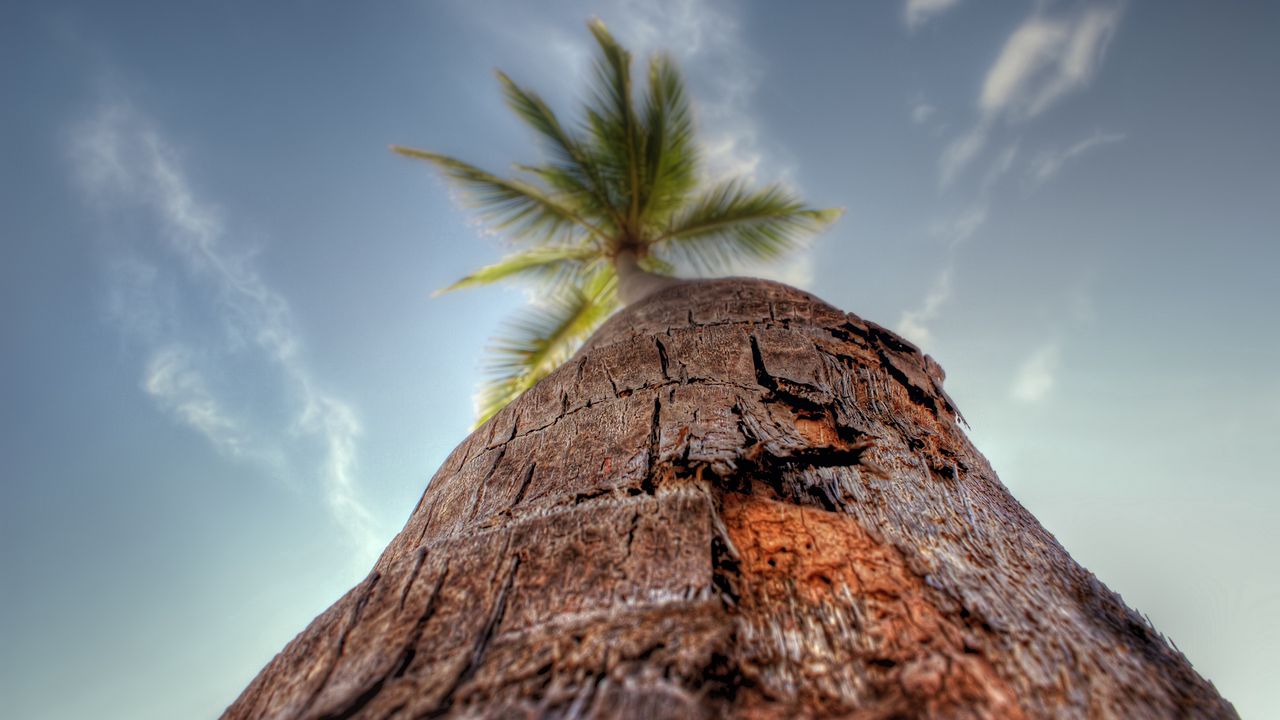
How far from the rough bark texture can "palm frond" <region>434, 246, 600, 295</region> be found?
145 inches

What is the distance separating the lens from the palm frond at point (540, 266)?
479 centimetres

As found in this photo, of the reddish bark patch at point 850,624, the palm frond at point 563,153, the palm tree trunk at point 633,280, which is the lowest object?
the reddish bark patch at point 850,624

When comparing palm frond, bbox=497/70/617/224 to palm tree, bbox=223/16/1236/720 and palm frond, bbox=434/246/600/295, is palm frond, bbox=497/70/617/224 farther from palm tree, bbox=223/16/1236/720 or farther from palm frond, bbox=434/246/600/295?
palm tree, bbox=223/16/1236/720

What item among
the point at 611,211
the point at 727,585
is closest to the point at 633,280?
the point at 611,211

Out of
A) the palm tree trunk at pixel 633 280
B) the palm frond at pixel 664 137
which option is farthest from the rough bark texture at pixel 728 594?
the palm frond at pixel 664 137

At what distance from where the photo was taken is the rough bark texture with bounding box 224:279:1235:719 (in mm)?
576

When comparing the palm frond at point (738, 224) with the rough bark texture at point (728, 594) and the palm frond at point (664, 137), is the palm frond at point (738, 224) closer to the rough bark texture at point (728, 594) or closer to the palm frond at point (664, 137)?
the palm frond at point (664, 137)

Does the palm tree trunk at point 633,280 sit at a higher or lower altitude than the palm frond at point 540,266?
lower

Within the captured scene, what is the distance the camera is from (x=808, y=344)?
1.55m

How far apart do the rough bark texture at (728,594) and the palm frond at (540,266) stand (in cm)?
368

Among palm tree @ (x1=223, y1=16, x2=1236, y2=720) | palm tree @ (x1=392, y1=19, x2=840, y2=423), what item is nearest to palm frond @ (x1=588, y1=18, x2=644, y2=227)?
palm tree @ (x1=392, y1=19, x2=840, y2=423)

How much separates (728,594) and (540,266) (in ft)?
14.6

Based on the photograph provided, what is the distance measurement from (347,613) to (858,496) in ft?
2.43

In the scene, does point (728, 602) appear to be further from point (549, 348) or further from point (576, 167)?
point (549, 348)
